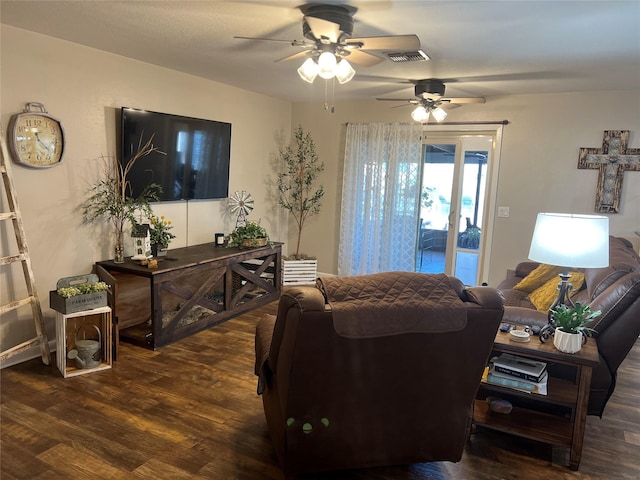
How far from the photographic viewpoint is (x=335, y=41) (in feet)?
8.76

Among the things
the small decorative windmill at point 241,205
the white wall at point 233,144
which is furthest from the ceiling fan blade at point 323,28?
the small decorative windmill at point 241,205

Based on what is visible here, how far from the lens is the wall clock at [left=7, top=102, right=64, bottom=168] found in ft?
10.4

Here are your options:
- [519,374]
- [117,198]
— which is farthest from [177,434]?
[117,198]

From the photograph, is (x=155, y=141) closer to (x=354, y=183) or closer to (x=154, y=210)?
(x=154, y=210)

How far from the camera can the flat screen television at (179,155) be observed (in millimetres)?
3986

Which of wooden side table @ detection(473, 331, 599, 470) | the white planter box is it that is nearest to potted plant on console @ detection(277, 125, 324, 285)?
the white planter box

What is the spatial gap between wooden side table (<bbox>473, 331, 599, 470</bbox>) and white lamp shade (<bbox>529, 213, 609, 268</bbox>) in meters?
0.44

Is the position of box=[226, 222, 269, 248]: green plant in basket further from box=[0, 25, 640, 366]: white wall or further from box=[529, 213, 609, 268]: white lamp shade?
box=[529, 213, 609, 268]: white lamp shade

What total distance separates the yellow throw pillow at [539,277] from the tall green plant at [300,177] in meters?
2.91

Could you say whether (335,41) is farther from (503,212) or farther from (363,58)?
(503,212)

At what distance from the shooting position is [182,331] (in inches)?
156

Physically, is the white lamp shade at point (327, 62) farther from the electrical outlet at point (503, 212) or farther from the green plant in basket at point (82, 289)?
the electrical outlet at point (503, 212)

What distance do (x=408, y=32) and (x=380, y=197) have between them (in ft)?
9.47

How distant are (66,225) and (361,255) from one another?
3.43 m
